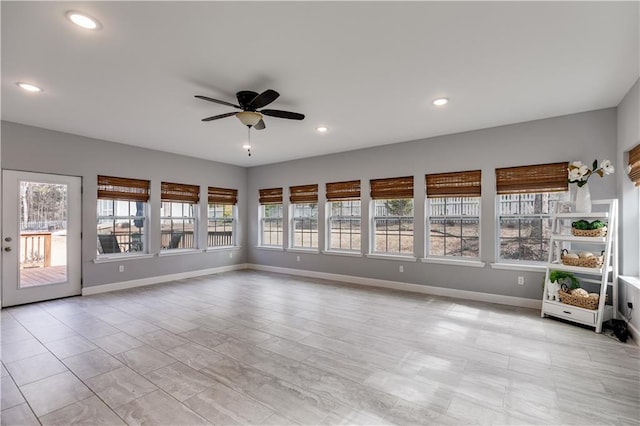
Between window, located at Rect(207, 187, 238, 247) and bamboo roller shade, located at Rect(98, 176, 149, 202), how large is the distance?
1.48 meters

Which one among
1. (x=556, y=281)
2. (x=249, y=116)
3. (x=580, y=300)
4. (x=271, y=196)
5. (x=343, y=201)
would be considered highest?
(x=249, y=116)

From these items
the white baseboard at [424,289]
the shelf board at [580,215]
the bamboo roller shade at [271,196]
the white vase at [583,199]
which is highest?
the bamboo roller shade at [271,196]

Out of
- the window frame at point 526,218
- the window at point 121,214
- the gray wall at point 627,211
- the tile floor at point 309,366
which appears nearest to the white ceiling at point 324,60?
the gray wall at point 627,211

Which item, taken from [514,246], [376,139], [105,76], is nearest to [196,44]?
[105,76]

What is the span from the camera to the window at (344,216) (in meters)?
6.30

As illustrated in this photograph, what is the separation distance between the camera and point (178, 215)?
22.0ft

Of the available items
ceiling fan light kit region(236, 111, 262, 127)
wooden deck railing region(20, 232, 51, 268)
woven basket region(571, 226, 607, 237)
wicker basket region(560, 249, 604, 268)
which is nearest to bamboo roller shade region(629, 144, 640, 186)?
woven basket region(571, 226, 607, 237)

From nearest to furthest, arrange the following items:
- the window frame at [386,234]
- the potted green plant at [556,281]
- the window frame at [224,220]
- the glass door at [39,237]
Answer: the potted green plant at [556,281], the glass door at [39,237], the window frame at [386,234], the window frame at [224,220]

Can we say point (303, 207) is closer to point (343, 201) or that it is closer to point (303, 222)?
point (303, 222)

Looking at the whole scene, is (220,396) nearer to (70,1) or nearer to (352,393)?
(352,393)

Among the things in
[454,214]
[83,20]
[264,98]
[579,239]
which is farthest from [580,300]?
[83,20]

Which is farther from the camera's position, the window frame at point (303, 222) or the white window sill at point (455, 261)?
the window frame at point (303, 222)

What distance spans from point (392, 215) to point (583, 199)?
9.22 ft

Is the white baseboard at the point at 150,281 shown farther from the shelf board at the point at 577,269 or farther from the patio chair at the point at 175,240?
the shelf board at the point at 577,269
